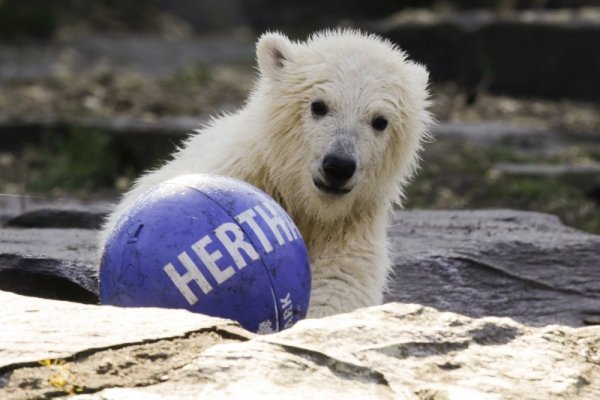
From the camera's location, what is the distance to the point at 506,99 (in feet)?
46.2

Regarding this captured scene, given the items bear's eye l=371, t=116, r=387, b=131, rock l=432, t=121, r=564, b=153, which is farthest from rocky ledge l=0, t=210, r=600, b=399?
rock l=432, t=121, r=564, b=153

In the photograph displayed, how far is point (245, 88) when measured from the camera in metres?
13.4

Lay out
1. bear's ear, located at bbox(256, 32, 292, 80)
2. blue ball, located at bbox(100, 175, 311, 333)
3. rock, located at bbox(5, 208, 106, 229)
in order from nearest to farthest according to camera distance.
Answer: blue ball, located at bbox(100, 175, 311, 333)
bear's ear, located at bbox(256, 32, 292, 80)
rock, located at bbox(5, 208, 106, 229)

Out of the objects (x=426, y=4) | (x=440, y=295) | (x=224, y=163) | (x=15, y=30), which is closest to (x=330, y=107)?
(x=224, y=163)

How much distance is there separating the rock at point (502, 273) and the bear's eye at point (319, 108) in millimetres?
987

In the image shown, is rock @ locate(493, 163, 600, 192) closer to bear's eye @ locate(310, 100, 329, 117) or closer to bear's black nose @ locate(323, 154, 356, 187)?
bear's eye @ locate(310, 100, 329, 117)

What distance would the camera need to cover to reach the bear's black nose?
518 cm

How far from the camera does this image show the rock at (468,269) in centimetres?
543

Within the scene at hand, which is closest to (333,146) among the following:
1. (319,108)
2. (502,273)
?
(319,108)

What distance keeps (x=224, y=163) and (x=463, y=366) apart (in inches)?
92.0

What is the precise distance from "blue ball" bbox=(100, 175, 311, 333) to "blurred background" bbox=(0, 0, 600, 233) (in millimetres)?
2712

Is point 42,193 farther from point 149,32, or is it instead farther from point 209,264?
point 149,32

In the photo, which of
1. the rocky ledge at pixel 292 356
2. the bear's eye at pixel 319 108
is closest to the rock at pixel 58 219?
the bear's eye at pixel 319 108

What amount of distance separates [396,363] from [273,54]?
8.56 ft
